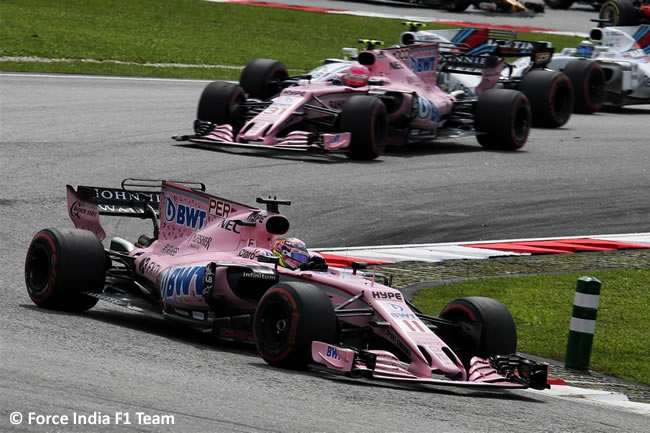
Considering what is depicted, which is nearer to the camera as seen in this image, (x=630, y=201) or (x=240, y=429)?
(x=240, y=429)

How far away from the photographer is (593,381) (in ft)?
31.0

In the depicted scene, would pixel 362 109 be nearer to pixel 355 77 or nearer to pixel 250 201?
pixel 355 77

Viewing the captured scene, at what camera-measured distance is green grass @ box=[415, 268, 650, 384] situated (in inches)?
399

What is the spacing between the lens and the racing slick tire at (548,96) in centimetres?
2223

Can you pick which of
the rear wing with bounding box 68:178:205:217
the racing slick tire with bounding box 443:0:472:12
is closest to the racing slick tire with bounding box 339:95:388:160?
the rear wing with bounding box 68:178:205:217

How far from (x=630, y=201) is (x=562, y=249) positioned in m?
3.12

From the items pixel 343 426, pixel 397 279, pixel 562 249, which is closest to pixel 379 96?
pixel 562 249

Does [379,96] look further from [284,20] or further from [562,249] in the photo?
[284,20]

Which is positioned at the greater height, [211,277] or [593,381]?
[211,277]

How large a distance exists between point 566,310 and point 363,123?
21.6ft

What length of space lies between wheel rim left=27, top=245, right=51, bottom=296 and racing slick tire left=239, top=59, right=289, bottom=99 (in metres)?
10.9

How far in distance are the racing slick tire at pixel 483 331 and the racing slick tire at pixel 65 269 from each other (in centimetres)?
274

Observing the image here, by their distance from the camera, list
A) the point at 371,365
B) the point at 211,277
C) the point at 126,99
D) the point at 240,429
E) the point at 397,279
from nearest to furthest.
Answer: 1. the point at 240,429
2. the point at 371,365
3. the point at 211,277
4. the point at 397,279
5. the point at 126,99

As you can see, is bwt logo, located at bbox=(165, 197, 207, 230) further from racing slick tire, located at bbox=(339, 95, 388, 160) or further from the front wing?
racing slick tire, located at bbox=(339, 95, 388, 160)
